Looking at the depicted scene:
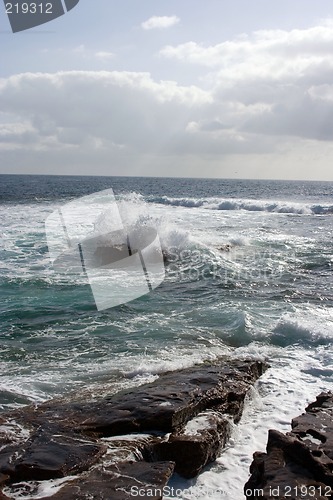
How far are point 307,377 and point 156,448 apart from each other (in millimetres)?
3146

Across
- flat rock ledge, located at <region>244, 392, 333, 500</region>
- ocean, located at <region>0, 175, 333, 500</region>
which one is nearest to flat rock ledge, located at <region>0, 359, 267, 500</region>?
ocean, located at <region>0, 175, 333, 500</region>

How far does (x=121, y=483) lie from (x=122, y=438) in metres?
0.86

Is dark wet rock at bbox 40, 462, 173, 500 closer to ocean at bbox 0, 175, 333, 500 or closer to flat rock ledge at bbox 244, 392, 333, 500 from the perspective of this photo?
ocean at bbox 0, 175, 333, 500

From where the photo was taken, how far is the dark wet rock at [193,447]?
14.1ft

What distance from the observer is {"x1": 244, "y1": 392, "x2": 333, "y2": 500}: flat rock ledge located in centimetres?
349

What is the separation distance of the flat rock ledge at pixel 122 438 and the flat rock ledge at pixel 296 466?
69cm

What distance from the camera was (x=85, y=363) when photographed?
7.10m

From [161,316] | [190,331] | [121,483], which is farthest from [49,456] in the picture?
[161,316]

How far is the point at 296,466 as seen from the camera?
383 centimetres

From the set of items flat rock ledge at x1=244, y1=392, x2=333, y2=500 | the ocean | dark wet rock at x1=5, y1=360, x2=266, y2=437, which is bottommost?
the ocean

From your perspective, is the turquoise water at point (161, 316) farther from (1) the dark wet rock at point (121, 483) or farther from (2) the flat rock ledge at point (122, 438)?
(1) the dark wet rock at point (121, 483)

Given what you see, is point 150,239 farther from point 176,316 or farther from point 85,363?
point 85,363

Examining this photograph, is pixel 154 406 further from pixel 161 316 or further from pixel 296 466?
pixel 161 316

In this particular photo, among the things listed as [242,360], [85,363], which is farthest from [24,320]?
[242,360]
